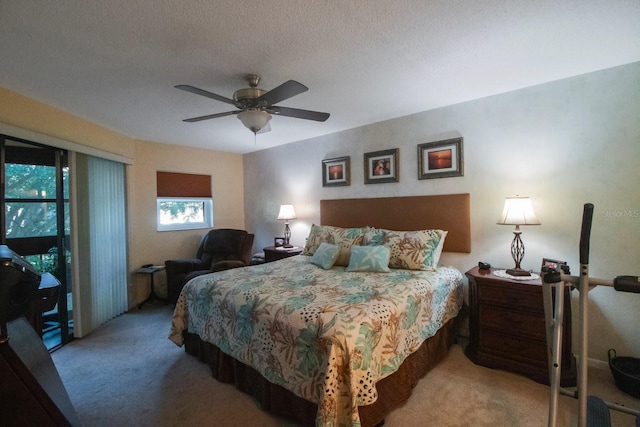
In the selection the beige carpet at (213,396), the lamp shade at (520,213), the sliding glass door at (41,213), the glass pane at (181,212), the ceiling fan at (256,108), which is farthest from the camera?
the glass pane at (181,212)

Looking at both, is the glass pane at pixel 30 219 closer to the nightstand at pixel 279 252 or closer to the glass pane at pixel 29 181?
the glass pane at pixel 29 181

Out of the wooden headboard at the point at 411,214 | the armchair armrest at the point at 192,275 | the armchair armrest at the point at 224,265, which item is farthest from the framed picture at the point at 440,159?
the armchair armrest at the point at 192,275

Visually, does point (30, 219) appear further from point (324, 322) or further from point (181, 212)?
point (324, 322)

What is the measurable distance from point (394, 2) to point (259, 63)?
997 millimetres

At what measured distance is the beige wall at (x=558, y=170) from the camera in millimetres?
2141

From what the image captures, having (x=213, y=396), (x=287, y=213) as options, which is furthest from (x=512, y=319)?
(x=287, y=213)

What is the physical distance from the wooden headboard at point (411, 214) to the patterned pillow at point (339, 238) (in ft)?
1.36

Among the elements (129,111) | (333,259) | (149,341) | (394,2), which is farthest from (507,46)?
(149,341)

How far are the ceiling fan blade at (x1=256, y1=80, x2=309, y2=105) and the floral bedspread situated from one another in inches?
53.7

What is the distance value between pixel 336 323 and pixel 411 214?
2.01 metres

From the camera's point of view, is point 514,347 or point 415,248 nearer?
point 514,347

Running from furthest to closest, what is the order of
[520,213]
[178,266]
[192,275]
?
1. [178,266]
2. [192,275]
3. [520,213]

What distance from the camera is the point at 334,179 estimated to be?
3898 millimetres

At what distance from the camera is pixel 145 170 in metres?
4.07
